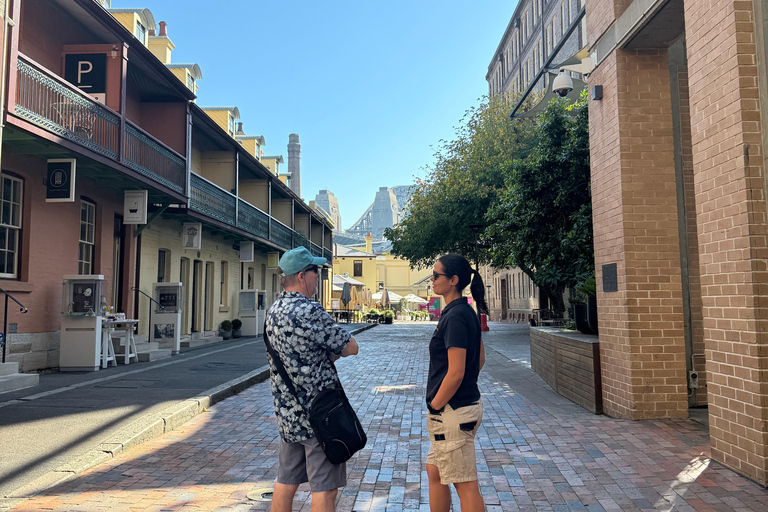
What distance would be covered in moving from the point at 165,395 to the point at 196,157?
13.7 m

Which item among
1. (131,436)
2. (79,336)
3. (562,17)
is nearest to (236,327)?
(79,336)

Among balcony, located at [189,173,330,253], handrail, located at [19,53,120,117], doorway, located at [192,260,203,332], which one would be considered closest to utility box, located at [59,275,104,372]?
handrail, located at [19,53,120,117]

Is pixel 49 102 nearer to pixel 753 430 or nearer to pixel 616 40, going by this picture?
pixel 616 40

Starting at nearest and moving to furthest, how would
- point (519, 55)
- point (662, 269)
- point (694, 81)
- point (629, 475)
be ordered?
point (629, 475)
point (694, 81)
point (662, 269)
point (519, 55)

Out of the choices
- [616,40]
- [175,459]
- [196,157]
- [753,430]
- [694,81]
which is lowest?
[175,459]

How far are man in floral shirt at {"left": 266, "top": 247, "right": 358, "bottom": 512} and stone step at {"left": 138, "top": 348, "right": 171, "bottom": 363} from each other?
10.3 meters

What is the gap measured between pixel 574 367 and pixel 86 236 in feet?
33.7

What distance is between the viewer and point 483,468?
4.79 meters

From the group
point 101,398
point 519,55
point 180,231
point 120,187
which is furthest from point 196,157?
point 519,55

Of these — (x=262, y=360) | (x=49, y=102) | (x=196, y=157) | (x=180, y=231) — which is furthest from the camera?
(x=196, y=157)

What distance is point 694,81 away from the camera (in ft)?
16.3

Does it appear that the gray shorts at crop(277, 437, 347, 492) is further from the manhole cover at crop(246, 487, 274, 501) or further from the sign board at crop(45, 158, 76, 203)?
the sign board at crop(45, 158, 76, 203)

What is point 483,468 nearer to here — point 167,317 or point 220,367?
point 220,367

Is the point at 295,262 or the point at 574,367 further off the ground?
the point at 295,262
